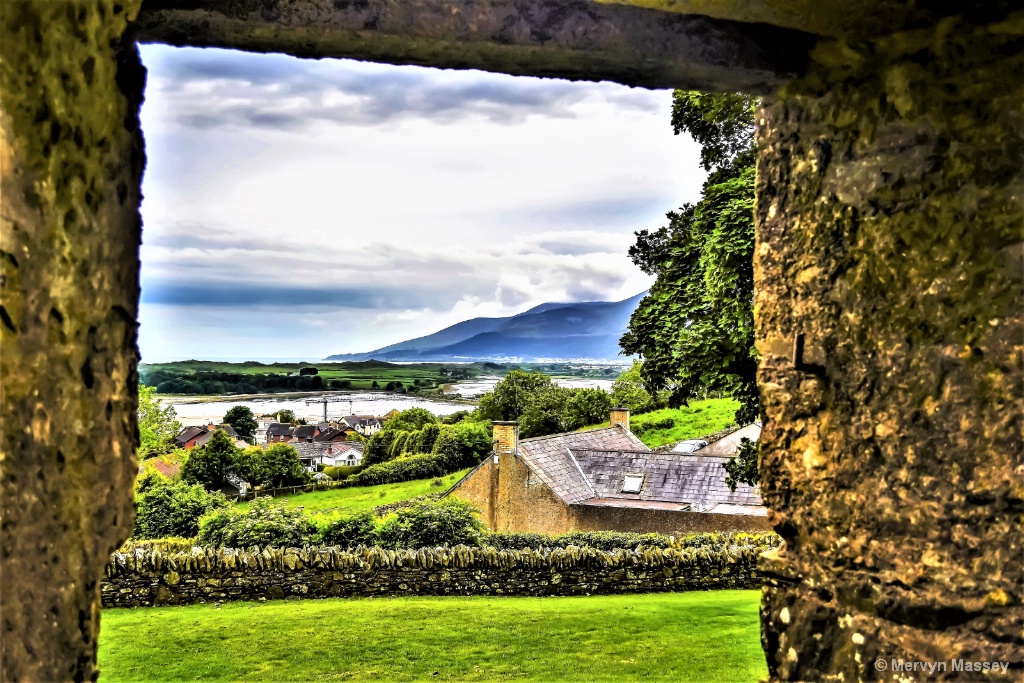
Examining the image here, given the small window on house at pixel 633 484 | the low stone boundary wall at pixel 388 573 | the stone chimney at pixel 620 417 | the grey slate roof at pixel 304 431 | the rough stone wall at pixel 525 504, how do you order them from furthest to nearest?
the grey slate roof at pixel 304 431 → the stone chimney at pixel 620 417 → the small window on house at pixel 633 484 → the rough stone wall at pixel 525 504 → the low stone boundary wall at pixel 388 573

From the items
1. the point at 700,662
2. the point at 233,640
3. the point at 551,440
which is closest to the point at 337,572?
the point at 233,640

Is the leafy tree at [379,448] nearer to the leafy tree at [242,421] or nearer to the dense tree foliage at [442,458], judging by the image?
the dense tree foliage at [442,458]

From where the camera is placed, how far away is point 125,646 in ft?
31.8

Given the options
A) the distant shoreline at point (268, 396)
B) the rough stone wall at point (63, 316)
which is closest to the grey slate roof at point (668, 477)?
the rough stone wall at point (63, 316)

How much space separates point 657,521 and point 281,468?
2478 centimetres

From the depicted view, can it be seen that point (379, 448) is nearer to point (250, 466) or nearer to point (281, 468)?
point (281, 468)

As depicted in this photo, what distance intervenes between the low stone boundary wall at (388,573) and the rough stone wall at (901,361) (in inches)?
453

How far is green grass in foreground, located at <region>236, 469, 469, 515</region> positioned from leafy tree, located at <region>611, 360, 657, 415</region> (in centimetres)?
1466

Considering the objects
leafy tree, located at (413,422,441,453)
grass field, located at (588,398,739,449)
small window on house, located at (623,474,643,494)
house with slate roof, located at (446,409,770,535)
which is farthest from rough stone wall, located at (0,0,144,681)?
leafy tree, located at (413,422,441,453)

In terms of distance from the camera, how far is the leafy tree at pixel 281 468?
3791 centimetres

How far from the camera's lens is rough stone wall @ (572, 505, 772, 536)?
61.6 ft

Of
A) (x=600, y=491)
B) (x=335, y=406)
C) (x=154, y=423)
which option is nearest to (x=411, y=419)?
(x=335, y=406)

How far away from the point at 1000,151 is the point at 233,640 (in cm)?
1043

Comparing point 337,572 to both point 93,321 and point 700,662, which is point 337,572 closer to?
point 700,662
